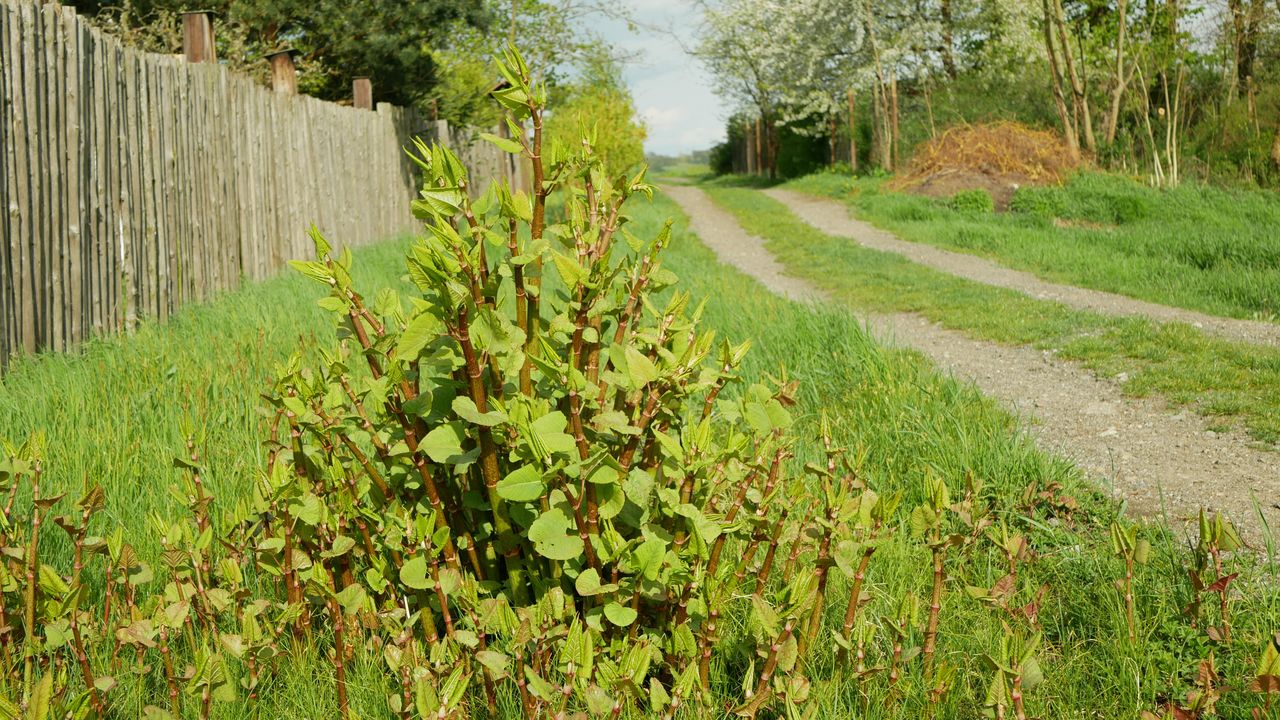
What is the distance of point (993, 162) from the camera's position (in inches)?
630

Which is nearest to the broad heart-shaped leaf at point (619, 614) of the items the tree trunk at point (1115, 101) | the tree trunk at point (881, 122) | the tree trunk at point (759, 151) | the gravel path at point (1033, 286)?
the gravel path at point (1033, 286)

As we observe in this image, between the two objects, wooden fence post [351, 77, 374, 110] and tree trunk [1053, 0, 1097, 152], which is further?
tree trunk [1053, 0, 1097, 152]

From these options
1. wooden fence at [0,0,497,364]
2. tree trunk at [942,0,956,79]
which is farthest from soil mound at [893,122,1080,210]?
wooden fence at [0,0,497,364]

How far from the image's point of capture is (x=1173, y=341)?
566cm

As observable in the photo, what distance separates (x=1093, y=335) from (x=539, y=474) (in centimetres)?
545

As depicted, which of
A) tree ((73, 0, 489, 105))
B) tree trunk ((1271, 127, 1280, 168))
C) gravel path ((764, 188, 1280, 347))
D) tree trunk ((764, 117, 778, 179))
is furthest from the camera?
tree trunk ((764, 117, 778, 179))

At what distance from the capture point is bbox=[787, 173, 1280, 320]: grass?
771cm

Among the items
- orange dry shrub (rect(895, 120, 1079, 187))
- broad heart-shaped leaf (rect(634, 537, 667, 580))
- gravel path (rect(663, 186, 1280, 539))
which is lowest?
gravel path (rect(663, 186, 1280, 539))

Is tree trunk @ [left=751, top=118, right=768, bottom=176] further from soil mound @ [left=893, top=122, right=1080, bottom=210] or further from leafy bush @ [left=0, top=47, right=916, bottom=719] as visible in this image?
leafy bush @ [left=0, top=47, right=916, bottom=719]

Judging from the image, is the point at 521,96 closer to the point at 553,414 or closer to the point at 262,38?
the point at 553,414

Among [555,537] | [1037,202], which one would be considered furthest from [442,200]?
[1037,202]

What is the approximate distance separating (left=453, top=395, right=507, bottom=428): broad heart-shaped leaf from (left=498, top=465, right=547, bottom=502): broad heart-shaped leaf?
→ 0.30ft

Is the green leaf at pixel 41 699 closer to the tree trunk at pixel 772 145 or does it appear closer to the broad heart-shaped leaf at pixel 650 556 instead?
the broad heart-shaped leaf at pixel 650 556

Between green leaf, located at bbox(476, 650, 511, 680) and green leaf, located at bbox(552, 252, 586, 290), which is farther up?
green leaf, located at bbox(552, 252, 586, 290)
